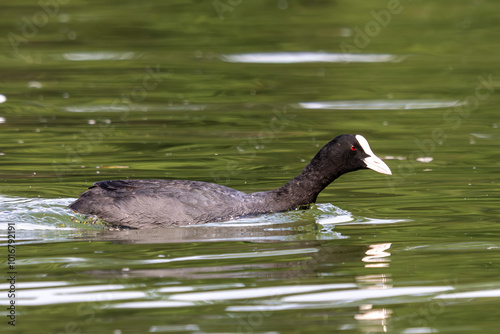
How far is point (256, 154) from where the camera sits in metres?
12.3

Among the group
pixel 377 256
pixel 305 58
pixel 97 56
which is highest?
pixel 97 56

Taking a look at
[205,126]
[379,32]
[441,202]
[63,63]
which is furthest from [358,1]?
[441,202]

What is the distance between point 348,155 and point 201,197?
1587 millimetres

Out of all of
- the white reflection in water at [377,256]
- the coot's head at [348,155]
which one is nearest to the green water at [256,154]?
the white reflection in water at [377,256]

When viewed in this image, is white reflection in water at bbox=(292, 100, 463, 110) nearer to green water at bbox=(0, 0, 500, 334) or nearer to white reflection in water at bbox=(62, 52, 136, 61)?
green water at bbox=(0, 0, 500, 334)

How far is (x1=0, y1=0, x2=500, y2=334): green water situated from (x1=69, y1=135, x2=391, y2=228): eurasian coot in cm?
17

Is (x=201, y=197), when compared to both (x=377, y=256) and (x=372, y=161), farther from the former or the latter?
(x=377, y=256)

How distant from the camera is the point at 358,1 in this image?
22.6 meters

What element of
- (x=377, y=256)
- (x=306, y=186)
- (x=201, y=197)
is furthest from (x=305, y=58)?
(x=377, y=256)

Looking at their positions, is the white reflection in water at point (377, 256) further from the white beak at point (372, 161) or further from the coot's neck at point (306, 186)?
the coot's neck at point (306, 186)

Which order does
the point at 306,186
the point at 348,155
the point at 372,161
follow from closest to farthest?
the point at 372,161 → the point at 348,155 → the point at 306,186

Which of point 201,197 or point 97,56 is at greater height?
point 97,56

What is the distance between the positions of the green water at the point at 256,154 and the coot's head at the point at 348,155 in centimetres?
48

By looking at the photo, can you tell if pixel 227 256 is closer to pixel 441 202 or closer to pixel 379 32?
pixel 441 202
